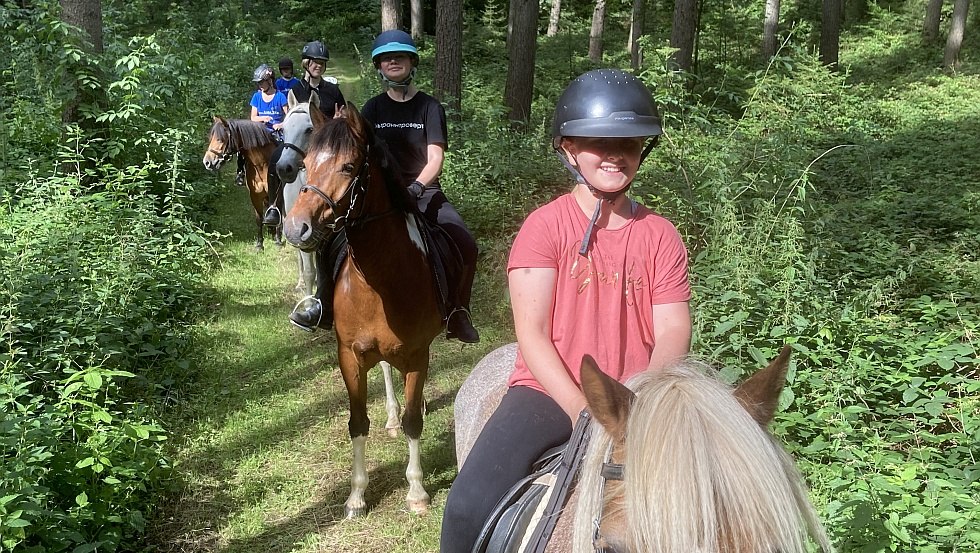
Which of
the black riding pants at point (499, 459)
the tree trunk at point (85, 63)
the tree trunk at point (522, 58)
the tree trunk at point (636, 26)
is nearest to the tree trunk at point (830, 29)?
the tree trunk at point (636, 26)

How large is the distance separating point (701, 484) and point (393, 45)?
404cm

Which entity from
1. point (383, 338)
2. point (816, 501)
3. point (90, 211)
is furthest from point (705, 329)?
point (90, 211)

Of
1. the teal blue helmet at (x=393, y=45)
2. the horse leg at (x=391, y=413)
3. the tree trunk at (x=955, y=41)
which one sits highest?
the tree trunk at (x=955, y=41)

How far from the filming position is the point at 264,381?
6453mm

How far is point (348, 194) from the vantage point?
3889 millimetres

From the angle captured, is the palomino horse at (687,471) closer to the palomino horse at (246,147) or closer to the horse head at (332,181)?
the horse head at (332,181)

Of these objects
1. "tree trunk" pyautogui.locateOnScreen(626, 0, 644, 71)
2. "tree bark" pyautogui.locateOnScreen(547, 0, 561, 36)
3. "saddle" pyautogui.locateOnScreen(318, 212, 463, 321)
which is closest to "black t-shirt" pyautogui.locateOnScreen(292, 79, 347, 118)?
"saddle" pyautogui.locateOnScreen(318, 212, 463, 321)

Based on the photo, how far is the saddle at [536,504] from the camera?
1.85 metres

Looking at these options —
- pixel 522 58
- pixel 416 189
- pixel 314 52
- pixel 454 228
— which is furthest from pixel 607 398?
pixel 522 58

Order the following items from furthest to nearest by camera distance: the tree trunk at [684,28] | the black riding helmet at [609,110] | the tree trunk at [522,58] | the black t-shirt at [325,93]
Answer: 1. the tree trunk at [522,58]
2. the tree trunk at [684,28]
3. the black t-shirt at [325,93]
4. the black riding helmet at [609,110]

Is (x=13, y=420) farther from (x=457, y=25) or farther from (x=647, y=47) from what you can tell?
(x=457, y=25)

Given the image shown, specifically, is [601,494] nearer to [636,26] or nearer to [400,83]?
[400,83]

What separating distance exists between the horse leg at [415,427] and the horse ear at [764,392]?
3.05 m

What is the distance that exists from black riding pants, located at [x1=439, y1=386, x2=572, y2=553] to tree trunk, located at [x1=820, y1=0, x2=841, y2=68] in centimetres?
1848
